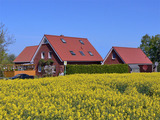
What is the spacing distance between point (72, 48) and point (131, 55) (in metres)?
14.0

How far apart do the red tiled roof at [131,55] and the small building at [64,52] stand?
4523 mm

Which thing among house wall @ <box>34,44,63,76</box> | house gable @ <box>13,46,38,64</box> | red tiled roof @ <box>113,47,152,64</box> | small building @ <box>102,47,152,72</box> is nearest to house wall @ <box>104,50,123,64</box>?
small building @ <box>102,47,152,72</box>

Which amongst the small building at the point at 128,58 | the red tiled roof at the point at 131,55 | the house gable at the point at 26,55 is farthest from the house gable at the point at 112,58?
the house gable at the point at 26,55

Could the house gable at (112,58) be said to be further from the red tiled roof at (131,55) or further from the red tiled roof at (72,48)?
the red tiled roof at (72,48)

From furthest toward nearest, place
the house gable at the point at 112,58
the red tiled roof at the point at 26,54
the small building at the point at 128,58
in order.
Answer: the red tiled roof at the point at 26,54, the house gable at the point at 112,58, the small building at the point at 128,58

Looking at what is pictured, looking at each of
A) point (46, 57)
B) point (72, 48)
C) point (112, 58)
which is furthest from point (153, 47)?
point (46, 57)

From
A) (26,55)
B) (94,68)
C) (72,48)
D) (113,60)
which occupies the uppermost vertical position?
(72,48)

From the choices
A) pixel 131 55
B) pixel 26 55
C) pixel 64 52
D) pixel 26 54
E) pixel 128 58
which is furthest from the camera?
pixel 26 54

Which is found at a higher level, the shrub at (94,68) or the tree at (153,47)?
the tree at (153,47)

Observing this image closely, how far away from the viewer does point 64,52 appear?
41.9 m

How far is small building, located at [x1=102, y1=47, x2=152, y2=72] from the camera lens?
46.5 meters

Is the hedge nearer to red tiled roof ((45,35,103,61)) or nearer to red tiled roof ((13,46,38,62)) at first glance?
red tiled roof ((45,35,103,61))

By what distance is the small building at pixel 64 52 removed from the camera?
41375 millimetres

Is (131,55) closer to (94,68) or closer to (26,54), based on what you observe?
(94,68)
